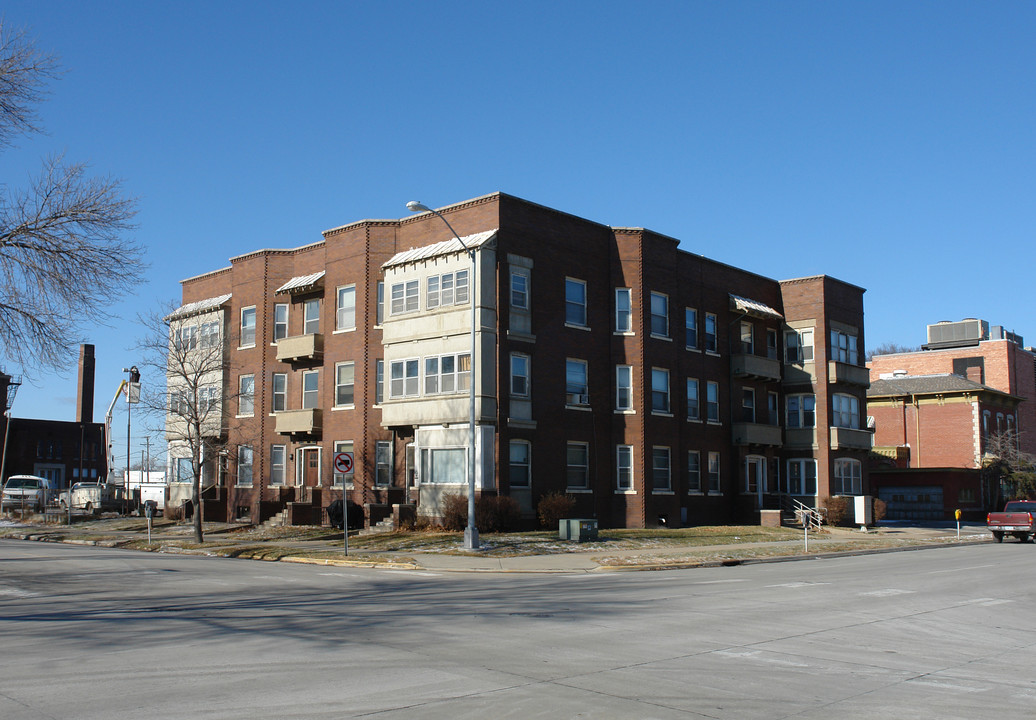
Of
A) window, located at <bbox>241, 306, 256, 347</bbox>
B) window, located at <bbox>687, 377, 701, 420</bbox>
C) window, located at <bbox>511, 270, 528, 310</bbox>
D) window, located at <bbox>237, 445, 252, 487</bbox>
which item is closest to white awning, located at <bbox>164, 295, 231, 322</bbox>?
window, located at <bbox>241, 306, 256, 347</bbox>

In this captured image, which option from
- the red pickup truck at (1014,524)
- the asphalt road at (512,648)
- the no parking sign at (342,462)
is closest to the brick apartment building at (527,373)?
the no parking sign at (342,462)

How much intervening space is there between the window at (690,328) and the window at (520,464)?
1104cm

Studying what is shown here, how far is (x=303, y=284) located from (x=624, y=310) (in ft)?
46.7

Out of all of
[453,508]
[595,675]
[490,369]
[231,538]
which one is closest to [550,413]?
[490,369]

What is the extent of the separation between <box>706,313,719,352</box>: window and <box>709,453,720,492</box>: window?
507 cm

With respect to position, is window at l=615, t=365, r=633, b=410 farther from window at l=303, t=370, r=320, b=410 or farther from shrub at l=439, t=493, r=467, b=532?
window at l=303, t=370, r=320, b=410

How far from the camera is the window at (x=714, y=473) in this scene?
43812 millimetres

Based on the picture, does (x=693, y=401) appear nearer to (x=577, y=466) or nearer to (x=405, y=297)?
(x=577, y=466)

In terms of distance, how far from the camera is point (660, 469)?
134 feet

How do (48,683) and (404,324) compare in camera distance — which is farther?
(404,324)

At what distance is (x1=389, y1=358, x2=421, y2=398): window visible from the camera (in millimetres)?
36281

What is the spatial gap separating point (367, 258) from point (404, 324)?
14.3 ft

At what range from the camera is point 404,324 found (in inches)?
1443

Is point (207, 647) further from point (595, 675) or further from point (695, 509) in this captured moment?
point (695, 509)
